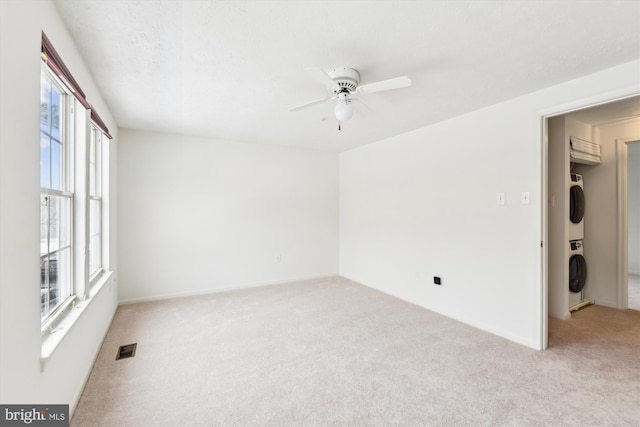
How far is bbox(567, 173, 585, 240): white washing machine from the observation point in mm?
3582

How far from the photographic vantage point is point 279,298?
3947 millimetres

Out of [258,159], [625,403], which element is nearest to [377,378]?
[625,403]

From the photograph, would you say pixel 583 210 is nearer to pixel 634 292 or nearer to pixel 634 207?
pixel 634 292

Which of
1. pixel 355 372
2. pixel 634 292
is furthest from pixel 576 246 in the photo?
pixel 355 372

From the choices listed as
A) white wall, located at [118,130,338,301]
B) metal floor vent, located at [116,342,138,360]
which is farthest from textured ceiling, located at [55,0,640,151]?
metal floor vent, located at [116,342,138,360]

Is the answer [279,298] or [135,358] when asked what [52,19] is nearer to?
[135,358]

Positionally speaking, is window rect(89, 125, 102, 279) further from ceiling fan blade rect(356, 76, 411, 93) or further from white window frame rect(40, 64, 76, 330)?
ceiling fan blade rect(356, 76, 411, 93)

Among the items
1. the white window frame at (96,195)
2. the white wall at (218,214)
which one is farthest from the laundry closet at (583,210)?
the white window frame at (96,195)

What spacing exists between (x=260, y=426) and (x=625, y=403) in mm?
2298

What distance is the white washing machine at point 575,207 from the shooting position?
3582 millimetres

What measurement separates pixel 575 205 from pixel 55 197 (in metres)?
5.22

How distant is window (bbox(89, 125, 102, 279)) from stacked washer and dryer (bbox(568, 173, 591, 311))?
5340 millimetres

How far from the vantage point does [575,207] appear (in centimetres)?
360

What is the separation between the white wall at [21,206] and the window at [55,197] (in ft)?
1.07
